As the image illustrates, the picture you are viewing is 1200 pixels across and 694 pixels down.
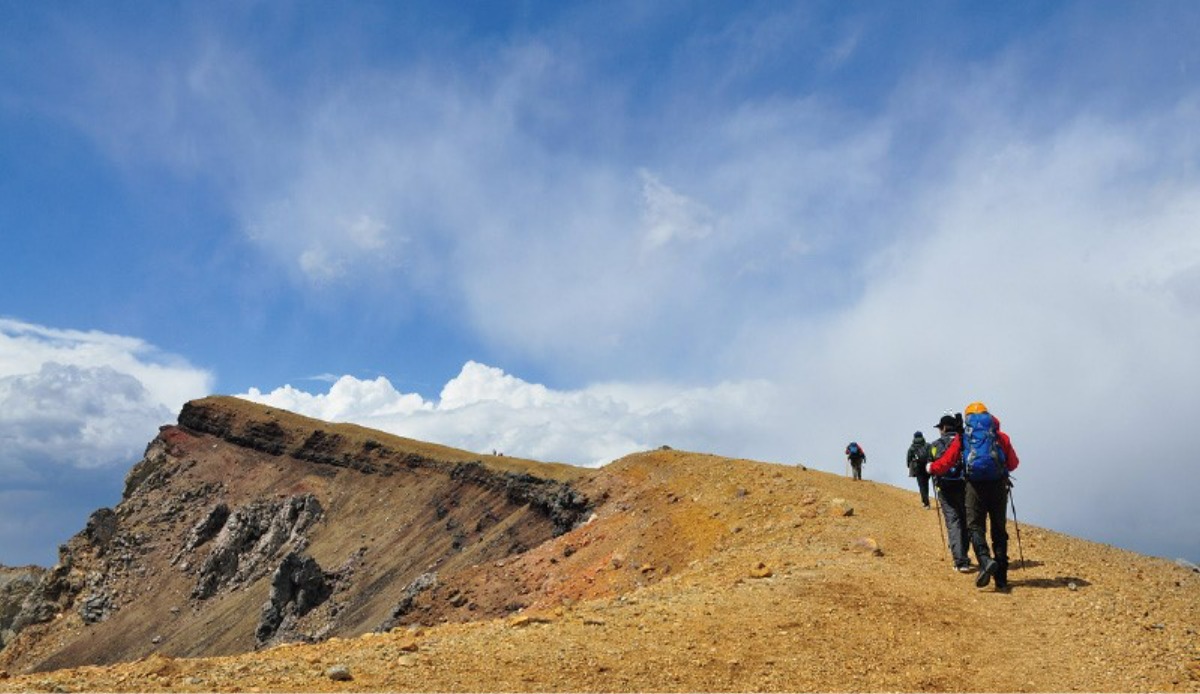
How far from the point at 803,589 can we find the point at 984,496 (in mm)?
3675

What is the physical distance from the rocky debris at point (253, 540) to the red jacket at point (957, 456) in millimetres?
58784

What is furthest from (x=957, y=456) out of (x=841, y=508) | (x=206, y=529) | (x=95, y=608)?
(x=95, y=608)

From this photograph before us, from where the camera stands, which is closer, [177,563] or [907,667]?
[907,667]

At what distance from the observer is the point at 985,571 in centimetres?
1323

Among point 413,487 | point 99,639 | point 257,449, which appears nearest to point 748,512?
point 413,487

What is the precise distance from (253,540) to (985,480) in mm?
68210

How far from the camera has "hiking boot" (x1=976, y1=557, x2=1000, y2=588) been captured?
1312 cm

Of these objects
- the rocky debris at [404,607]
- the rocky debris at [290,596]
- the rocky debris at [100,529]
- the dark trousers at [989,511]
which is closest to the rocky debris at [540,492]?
the rocky debris at [404,607]

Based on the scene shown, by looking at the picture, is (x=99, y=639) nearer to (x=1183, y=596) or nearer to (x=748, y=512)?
(x=748, y=512)

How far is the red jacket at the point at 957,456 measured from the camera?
545 inches

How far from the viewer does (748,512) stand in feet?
84.2

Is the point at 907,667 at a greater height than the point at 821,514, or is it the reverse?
the point at 821,514

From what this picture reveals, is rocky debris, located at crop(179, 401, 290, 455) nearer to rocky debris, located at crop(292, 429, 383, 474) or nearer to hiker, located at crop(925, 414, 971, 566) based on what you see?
rocky debris, located at crop(292, 429, 383, 474)

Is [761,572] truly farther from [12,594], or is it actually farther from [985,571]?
[12,594]
